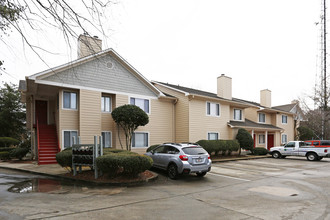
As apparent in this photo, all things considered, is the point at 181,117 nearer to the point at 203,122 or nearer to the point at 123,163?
the point at 203,122

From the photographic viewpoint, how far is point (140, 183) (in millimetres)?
9406

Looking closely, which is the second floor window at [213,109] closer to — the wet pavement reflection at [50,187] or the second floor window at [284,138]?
the wet pavement reflection at [50,187]

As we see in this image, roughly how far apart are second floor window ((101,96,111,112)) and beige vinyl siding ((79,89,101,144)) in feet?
2.46

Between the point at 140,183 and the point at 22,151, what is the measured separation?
43.4 feet

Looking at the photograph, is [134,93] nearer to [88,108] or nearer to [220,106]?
[88,108]

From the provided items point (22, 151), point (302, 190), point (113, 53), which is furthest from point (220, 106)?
point (22, 151)

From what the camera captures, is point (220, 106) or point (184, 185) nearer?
point (184, 185)

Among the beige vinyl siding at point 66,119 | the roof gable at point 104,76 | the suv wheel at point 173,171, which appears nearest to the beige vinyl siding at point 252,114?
the roof gable at point 104,76

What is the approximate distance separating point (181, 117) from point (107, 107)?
22.5 feet

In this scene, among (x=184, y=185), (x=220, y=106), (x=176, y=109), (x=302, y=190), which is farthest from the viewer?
(x=220, y=106)

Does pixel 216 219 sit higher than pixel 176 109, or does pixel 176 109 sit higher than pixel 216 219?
pixel 176 109

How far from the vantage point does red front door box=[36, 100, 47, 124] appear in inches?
747

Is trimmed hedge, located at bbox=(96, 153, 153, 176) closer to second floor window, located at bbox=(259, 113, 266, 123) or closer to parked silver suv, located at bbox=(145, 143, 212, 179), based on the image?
parked silver suv, located at bbox=(145, 143, 212, 179)

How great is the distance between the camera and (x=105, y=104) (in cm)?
1741
